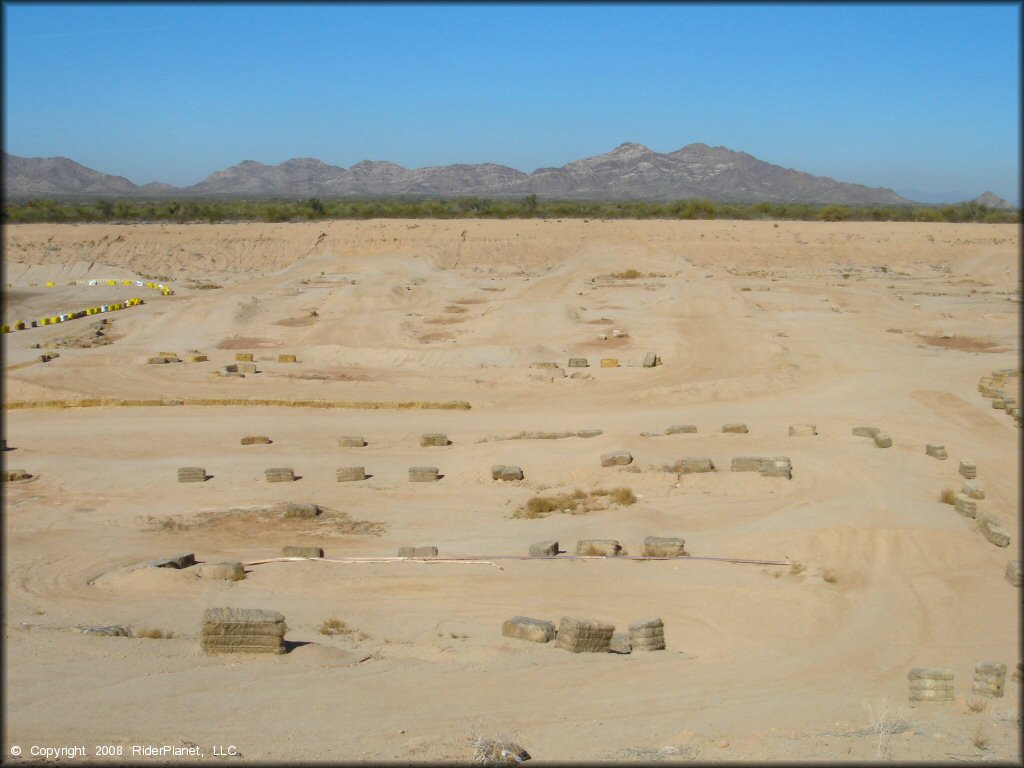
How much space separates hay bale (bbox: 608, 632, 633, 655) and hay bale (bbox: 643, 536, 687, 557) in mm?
3855

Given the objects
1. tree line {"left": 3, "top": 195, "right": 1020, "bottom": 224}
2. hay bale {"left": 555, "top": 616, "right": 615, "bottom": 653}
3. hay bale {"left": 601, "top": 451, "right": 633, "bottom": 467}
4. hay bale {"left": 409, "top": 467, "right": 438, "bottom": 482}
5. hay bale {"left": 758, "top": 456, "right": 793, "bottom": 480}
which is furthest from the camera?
tree line {"left": 3, "top": 195, "right": 1020, "bottom": 224}

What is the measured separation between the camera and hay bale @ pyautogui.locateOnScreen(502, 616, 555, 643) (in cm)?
1373

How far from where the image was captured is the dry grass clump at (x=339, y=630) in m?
14.2

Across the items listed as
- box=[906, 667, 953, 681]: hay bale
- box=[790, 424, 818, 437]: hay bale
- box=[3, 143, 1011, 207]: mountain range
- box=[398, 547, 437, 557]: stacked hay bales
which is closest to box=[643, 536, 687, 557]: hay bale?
box=[398, 547, 437, 557]: stacked hay bales

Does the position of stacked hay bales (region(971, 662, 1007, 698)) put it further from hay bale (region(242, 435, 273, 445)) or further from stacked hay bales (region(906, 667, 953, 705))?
hay bale (region(242, 435, 273, 445))

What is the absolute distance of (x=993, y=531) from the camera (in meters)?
17.9

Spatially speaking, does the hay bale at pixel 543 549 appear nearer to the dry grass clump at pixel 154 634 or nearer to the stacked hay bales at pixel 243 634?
the stacked hay bales at pixel 243 634

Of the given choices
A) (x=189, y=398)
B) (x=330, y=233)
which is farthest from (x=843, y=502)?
(x=330, y=233)

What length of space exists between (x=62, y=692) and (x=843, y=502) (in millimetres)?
14234

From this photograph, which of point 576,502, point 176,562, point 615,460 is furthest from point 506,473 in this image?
point 176,562

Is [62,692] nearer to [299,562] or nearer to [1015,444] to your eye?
[299,562]

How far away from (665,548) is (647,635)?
3857mm

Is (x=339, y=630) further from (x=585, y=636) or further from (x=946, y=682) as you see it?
(x=946, y=682)

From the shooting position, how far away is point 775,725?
10750 mm
